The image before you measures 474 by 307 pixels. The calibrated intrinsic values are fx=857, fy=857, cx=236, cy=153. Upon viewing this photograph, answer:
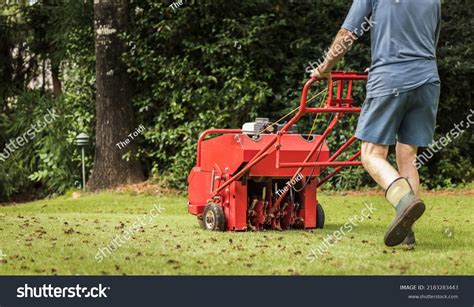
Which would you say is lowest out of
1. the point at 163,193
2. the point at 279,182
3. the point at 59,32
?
the point at 163,193

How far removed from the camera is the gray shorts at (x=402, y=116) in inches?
221

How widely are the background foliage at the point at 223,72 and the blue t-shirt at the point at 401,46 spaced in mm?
6748

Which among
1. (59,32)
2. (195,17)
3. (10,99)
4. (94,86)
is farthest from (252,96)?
(10,99)

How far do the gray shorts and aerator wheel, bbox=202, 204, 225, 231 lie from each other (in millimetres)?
1781

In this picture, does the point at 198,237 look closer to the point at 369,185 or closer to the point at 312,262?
the point at 312,262

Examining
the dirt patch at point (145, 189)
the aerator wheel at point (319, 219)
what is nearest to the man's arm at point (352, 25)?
the aerator wheel at point (319, 219)

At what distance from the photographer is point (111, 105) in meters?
12.9

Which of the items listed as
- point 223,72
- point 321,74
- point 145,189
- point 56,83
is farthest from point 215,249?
point 56,83

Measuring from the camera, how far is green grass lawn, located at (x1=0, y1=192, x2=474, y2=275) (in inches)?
201

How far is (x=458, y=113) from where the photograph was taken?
13.5 m

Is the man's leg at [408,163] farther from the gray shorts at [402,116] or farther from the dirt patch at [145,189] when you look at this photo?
the dirt patch at [145,189]

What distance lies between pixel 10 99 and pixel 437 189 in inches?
323

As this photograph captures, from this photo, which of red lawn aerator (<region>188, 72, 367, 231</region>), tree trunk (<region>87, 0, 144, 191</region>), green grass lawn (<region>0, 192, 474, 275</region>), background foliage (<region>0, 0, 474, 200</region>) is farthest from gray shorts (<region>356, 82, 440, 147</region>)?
tree trunk (<region>87, 0, 144, 191</region>)

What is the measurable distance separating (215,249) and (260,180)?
4.51 feet
